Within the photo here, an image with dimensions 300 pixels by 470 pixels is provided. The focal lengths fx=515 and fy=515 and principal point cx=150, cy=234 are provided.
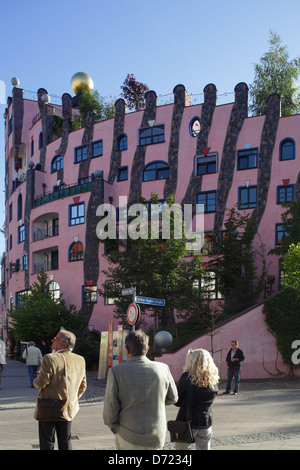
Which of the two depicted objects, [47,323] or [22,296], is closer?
[47,323]

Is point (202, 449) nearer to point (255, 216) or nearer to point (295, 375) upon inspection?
point (295, 375)

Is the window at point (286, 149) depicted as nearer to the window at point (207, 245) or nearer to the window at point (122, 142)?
the window at point (207, 245)

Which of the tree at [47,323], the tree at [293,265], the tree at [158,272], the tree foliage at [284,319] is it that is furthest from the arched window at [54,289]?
the tree at [293,265]

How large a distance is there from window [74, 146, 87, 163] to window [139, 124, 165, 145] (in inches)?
194

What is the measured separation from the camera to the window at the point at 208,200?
29.8m

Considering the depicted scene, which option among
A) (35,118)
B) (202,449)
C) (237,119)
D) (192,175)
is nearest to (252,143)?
(237,119)

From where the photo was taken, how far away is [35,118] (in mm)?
43594

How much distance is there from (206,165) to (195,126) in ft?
8.61

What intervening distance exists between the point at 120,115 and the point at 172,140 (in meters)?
4.56

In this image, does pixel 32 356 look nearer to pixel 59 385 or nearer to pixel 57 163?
pixel 59 385

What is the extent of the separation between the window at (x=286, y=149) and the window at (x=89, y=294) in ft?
44.6

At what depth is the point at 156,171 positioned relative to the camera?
1254 inches

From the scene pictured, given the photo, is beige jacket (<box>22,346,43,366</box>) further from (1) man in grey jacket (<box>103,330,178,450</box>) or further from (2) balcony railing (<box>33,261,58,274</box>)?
(2) balcony railing (<box>33,261,58,274</box>)

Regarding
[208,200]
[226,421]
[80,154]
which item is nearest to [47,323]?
[208,200]
